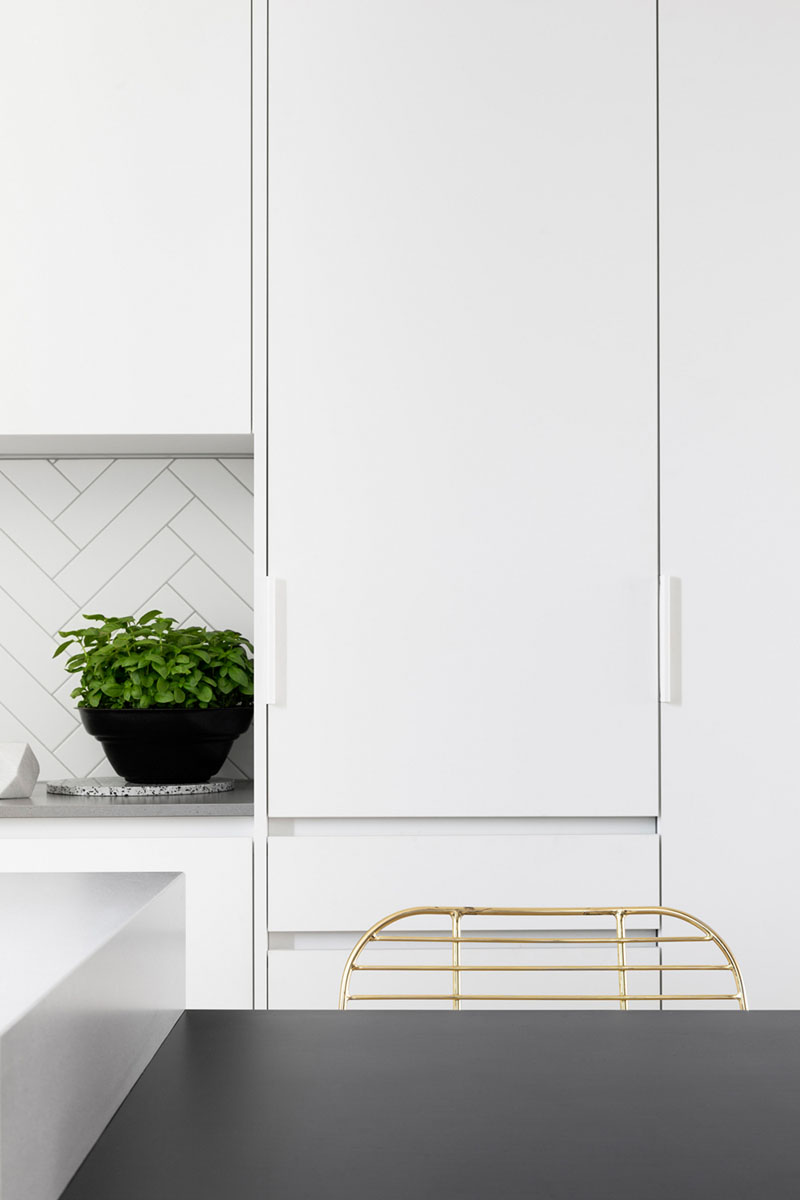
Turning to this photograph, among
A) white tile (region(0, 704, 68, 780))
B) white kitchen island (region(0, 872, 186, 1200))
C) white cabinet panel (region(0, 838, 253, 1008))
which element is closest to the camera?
white kitchen island (region(0, 872, 186, 1200))

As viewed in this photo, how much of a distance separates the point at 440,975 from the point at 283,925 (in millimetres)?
264

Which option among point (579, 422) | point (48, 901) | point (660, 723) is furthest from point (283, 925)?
point (48, 901)

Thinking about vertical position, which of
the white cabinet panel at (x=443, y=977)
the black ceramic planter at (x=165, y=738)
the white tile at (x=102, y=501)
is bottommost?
the white cabinet panel at (x=443, y=977)

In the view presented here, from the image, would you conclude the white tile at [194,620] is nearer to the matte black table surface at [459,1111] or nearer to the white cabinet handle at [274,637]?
the white cabinet handle at [274,637]

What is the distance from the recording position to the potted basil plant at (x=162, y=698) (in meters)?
2.12

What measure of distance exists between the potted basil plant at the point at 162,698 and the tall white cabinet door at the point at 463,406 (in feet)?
0.79

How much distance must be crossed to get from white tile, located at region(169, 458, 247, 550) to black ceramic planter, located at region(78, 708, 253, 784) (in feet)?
1.47

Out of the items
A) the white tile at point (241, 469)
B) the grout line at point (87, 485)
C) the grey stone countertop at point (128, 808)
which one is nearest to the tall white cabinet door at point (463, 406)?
the grey stone countertop at point (128, 808)

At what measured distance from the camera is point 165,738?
2137 millimetres

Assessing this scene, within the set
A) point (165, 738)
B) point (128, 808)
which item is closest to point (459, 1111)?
point (128, 808)

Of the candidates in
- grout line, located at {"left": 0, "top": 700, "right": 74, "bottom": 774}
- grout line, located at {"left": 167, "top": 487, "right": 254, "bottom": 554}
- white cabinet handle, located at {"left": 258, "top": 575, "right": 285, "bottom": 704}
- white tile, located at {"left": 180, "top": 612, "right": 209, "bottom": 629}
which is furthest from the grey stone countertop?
grout line, located at {"left": 167, "top": 487, "right": 254, "bottom": 554}

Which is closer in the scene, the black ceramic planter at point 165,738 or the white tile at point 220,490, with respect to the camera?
the black ceramic planter at point 165,738

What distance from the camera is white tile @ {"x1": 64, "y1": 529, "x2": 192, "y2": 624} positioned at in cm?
246

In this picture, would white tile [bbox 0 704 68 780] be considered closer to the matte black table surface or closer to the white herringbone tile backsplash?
the white herringbone tile backsplash
